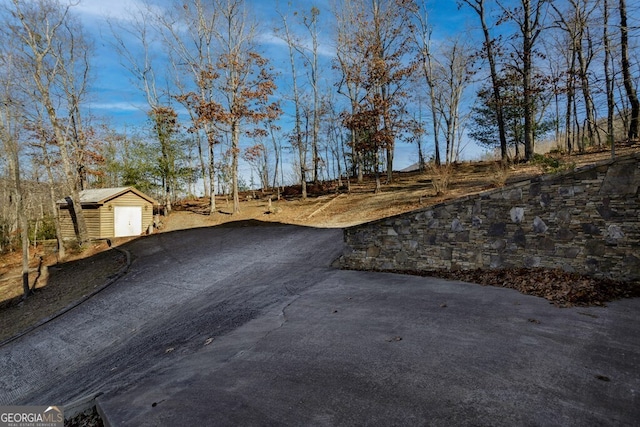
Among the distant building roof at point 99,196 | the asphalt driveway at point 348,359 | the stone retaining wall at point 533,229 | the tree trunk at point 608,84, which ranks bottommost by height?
the asphalt driveway at point 348,359

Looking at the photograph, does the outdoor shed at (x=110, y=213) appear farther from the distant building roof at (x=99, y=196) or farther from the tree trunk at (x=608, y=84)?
the tree trunk at (x=608, y=84)

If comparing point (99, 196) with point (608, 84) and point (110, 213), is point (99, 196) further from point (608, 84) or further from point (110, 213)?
point (608, 84)

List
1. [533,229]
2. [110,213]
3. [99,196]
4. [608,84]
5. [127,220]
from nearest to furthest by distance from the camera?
[533,229]
[608,84]
[110,213]
[99,196]
[127,220]

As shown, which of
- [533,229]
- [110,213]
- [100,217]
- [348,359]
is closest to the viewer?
[348,359]

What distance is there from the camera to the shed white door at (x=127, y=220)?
22.5 m

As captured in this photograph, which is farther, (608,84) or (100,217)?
(100,217)

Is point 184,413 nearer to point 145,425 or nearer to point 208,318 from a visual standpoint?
point 145,425

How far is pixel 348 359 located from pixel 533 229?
441 centimetres

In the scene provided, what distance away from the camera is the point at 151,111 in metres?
26.0

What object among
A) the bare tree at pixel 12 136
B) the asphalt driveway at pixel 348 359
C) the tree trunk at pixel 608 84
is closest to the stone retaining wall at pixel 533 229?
the asphalt driveway at pixel 348 359

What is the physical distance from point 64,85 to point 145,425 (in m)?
25.6

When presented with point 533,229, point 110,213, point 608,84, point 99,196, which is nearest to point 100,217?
point 110,213

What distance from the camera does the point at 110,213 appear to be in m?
22.1

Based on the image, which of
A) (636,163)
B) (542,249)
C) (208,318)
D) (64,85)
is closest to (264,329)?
(208,318)
